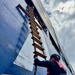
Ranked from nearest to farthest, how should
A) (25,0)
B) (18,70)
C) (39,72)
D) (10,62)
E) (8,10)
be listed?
1. (10,62)
2. (18,70)
3. (8,10)
4. (39,72)
5. (25,0)

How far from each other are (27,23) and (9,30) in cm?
182

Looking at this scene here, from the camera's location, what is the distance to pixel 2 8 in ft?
16.1

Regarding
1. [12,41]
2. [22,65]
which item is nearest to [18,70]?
[22,65]

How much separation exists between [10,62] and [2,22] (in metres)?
0.97

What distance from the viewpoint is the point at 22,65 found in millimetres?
5105

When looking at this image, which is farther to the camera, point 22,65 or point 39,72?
point 39,72

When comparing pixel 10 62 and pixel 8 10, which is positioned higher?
pixel 8 10

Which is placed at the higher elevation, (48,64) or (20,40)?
(20,40)

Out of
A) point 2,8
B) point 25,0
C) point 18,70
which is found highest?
point 25,0

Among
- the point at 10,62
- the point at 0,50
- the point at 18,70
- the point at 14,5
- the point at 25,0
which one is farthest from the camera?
the point at 25,0

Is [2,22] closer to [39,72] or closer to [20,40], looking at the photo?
[20,40]

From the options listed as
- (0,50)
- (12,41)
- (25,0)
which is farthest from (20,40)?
(25,0)

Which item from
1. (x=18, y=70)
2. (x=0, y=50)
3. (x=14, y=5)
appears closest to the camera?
(x=0, y=50)

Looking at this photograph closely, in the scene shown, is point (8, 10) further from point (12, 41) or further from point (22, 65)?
point (22, 65)
